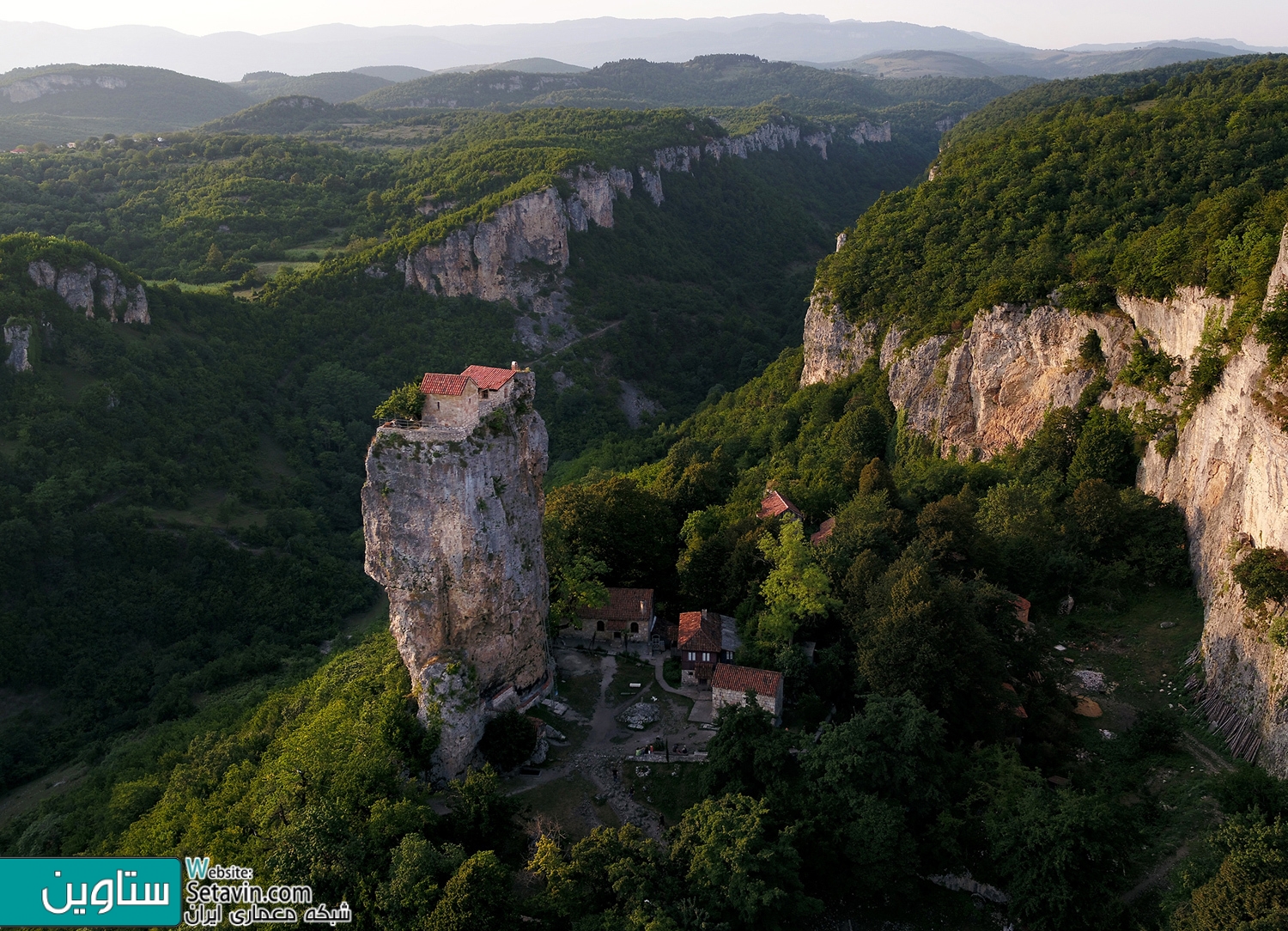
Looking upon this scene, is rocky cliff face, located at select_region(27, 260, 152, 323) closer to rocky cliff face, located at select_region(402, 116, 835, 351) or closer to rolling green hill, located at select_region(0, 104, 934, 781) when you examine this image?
rolling green hill, located at select_region(0, 104, 934, 781)

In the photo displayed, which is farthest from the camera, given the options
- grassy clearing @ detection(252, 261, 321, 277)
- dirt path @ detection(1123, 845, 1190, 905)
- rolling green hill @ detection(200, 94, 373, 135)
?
rolling green hill @ detection(200, 94, 373, 135)

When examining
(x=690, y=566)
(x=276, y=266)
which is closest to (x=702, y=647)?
(x=690, y=566)

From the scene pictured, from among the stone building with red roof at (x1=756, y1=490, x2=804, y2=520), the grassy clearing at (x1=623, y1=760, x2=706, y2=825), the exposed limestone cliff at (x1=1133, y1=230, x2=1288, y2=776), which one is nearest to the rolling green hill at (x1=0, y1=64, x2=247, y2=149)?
the stone building with red roof at (x1=756, y1=490, x2=804, y2=520)

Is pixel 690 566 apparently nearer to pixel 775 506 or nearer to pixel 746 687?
pixel 775 506

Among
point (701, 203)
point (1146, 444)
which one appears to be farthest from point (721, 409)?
point (701, 203)

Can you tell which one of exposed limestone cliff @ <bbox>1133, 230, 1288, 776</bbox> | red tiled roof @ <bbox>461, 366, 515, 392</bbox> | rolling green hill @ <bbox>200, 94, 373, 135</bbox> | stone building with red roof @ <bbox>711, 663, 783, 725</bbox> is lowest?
stone building with red roof @ <bbox>711, 663, 783, 725</bbox>

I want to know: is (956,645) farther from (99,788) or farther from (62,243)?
(62,243)
